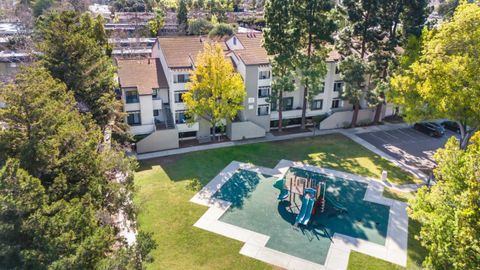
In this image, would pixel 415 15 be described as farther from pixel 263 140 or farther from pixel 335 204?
pixel 335 204

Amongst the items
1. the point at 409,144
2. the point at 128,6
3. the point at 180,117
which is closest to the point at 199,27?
the point at 128,6

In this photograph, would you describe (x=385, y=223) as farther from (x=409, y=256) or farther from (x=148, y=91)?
(x=148, y=91)

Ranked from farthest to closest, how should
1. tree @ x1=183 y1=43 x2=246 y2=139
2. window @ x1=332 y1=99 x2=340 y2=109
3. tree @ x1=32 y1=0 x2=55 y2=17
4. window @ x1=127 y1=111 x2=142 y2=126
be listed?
tree @ x1=32 y1=0 x2=55 y2=17 → window @ x1=332 y1=99 x2=340 y2=109 → window @ x1=127 y1=111 x2=142 y2=126 → tree @ x1=183 y1=43 x2=246 y2=139

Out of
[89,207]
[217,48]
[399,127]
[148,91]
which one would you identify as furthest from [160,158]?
[399,127]

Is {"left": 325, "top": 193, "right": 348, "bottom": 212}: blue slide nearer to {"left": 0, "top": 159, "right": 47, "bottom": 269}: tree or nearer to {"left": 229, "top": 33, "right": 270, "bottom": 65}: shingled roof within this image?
{"left": 229, "top": 33, "right": 270, "bottom": 65}: shingled roof

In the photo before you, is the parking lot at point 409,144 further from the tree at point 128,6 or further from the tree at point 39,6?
the tree at point 128,6

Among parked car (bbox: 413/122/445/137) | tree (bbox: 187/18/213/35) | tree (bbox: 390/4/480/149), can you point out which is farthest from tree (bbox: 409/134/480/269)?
tree (bbox: 187/18/213/35)
